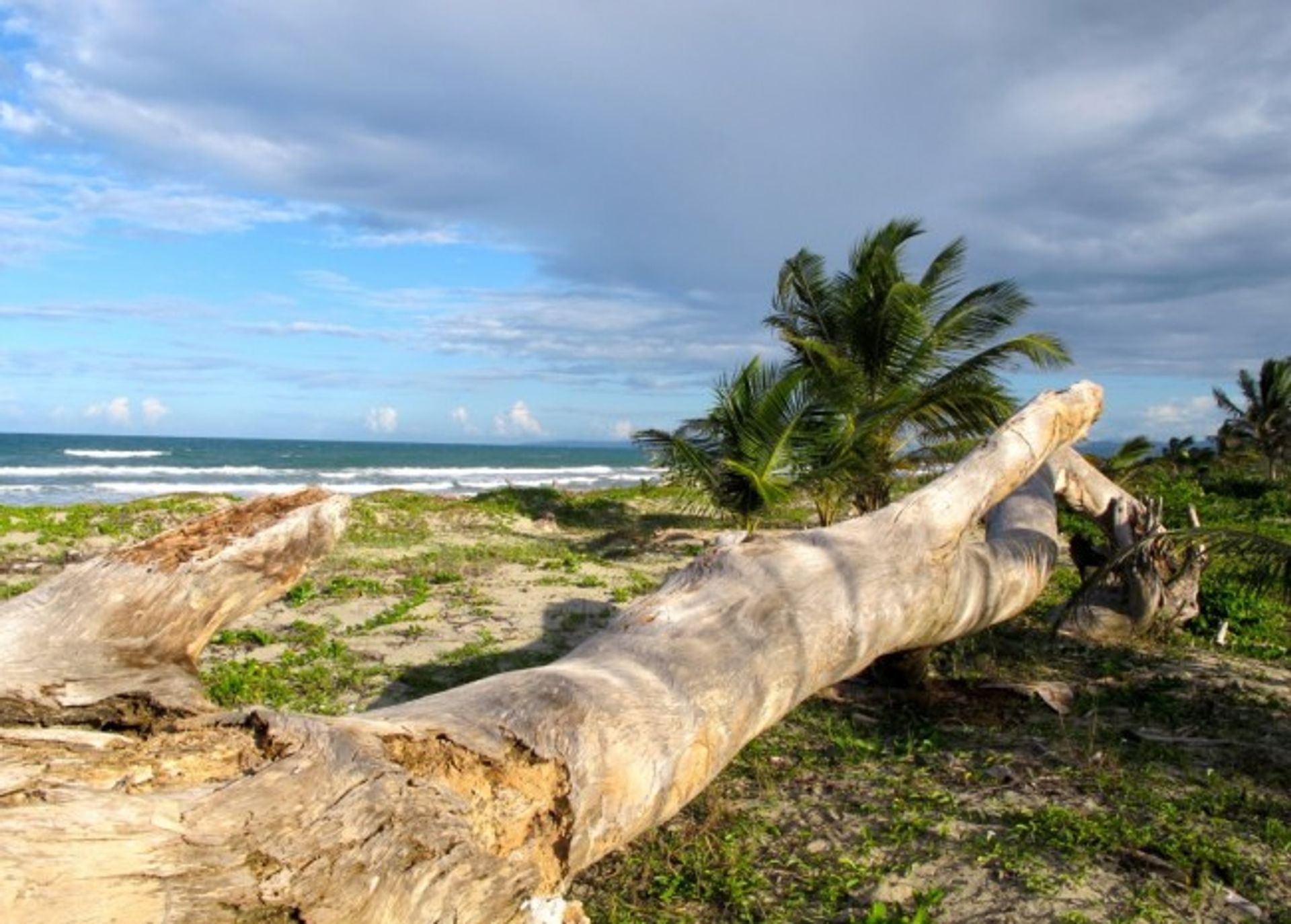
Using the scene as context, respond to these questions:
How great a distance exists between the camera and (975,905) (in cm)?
337

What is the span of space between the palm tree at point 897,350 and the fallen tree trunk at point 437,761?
28.0ft

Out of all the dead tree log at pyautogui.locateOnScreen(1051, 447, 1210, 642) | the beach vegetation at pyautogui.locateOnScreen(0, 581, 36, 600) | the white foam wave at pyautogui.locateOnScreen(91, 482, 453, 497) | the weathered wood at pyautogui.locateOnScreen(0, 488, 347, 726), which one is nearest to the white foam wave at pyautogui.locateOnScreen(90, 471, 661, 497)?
the white foam wave at pyautogui.locateOnScreen(91, 482, 453, 497)

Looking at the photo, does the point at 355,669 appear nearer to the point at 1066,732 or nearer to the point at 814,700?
the point at 814,700

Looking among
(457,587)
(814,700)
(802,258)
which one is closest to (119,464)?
(802,258)

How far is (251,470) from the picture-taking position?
46188 millimetres

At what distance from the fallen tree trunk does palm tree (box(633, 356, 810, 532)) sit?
283 inches

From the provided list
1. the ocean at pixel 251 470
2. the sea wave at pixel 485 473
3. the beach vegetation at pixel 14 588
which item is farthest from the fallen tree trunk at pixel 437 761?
the sea wave at pixel 485 473

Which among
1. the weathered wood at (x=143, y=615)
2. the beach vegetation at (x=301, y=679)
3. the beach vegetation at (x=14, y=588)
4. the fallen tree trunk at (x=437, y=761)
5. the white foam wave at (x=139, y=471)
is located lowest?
the beach vegetation at (x=301, y=679)

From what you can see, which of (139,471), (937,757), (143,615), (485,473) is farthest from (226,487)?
(143,615)

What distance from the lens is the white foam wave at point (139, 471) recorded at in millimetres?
40156

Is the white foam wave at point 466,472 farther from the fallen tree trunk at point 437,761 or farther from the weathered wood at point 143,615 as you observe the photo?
the weathered wood at point 143,615

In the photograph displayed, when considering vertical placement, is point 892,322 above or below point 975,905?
above

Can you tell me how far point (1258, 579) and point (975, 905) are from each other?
265cm

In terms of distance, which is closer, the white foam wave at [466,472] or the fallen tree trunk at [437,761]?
the fallen tree trunk at [437,761]
